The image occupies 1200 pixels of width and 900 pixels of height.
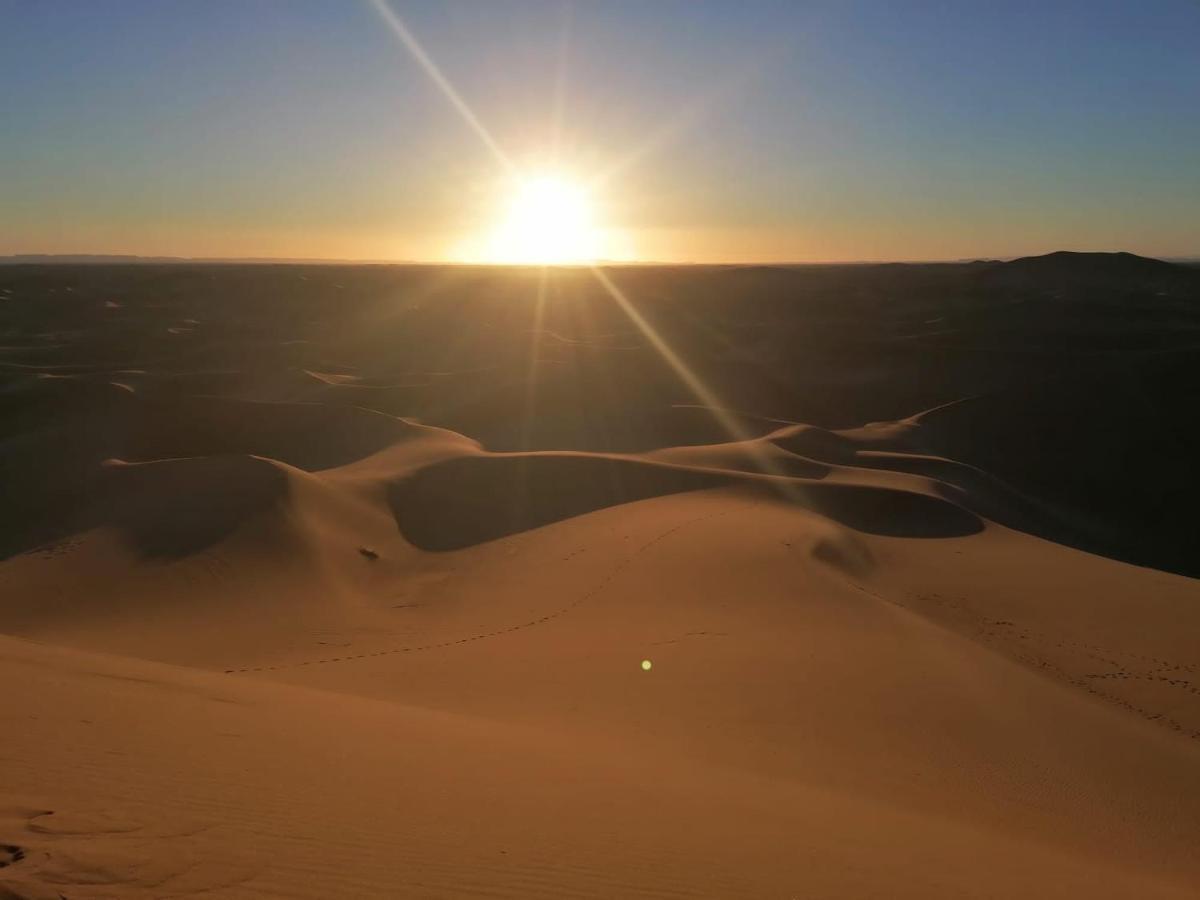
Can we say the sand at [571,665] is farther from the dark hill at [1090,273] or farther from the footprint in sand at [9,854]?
the dark hill at [1090,273]

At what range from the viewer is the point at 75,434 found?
22891 mm

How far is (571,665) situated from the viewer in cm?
1023

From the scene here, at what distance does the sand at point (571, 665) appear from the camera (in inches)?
192

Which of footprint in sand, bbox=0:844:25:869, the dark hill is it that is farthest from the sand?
the dark hill

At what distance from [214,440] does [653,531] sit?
16655mm

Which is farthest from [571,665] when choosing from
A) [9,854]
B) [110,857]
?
[9,854]

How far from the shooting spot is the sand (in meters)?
4.88

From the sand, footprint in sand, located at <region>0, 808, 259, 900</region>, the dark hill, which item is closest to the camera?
footprint in sand, located at <region>0, 808, 259, 900</region>

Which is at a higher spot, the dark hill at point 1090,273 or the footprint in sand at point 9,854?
the dark hill at point 1090,273

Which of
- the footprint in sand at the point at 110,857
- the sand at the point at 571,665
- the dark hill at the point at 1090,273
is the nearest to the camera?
the footprint in sand at the point at 110,857

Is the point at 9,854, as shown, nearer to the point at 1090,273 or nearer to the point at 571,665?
the point at 571,665

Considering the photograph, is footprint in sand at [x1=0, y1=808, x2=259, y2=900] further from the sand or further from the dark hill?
the dark hill

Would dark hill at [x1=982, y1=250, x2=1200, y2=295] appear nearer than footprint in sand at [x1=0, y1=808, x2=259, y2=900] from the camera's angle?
No

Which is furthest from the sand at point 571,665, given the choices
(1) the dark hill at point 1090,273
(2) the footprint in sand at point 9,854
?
(1) the dark hill at point 1090,273
